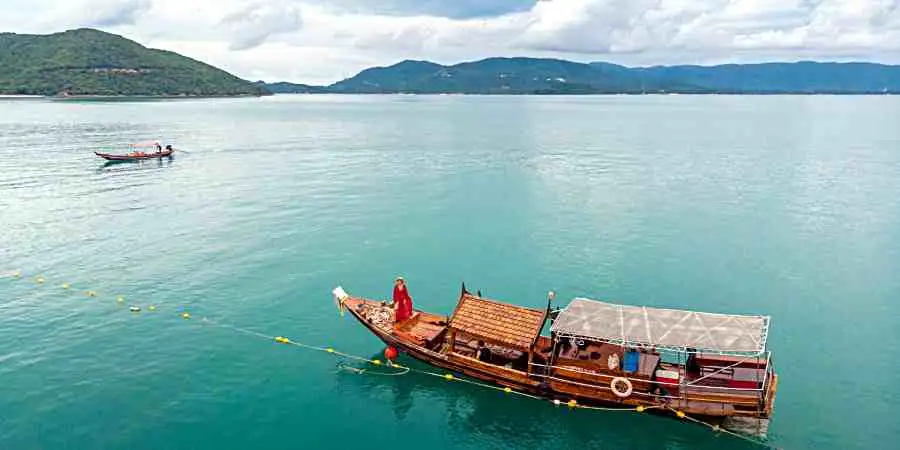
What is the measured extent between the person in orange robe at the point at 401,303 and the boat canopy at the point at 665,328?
8295mm

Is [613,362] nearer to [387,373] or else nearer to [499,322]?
[499,322]

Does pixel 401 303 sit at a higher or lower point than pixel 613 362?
higher

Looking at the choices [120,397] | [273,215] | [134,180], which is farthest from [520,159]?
[120,397]

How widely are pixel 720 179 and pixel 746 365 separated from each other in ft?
206

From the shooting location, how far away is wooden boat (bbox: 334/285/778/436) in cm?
2552

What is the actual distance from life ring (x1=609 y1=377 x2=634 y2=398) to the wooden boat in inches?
1.7

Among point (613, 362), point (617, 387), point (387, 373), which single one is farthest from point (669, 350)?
point (387, 373)

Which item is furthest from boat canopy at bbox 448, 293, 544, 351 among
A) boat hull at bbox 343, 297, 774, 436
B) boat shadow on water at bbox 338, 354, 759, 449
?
boat shadow on water at bbox 338, 354, 759, 449

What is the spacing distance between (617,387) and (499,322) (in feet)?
19.0

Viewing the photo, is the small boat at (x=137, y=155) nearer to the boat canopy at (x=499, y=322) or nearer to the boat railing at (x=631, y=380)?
the boat canopy at (x=499, y=322)

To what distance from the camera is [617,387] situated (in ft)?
87.4

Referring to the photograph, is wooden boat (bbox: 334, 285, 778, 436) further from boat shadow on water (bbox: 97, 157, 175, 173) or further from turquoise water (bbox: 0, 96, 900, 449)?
boat shadow on water (bbox: 97, 157, 175, 173)

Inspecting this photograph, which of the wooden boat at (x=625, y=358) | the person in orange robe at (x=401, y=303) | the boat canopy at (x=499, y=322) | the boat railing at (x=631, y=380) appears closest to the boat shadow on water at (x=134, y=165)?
the person in orange robe at (x=401, y=303)

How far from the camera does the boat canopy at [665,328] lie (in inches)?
997
